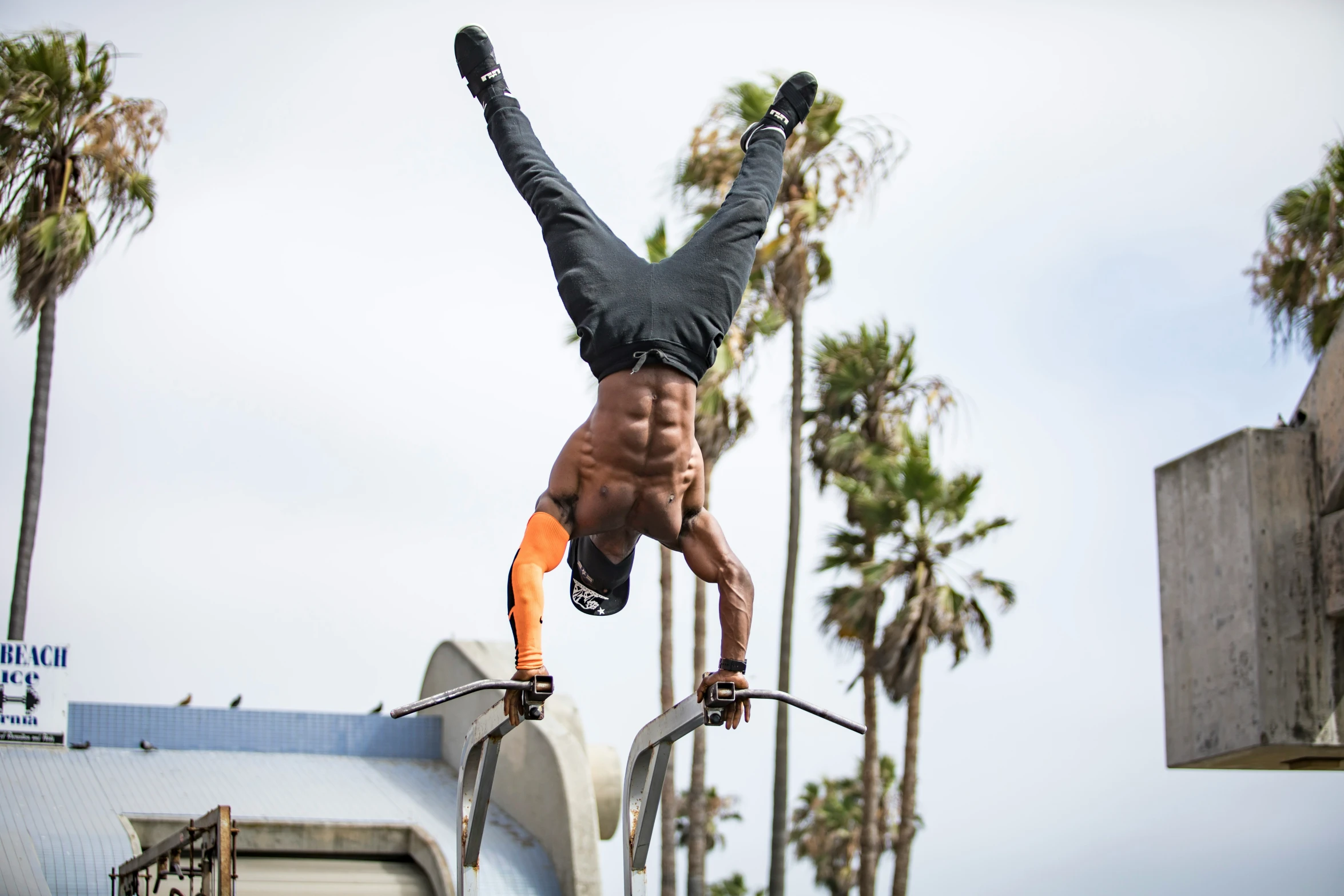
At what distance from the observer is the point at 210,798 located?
650 inches

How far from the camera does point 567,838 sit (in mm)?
15984

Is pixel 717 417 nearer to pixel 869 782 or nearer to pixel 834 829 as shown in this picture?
pixel 869 782

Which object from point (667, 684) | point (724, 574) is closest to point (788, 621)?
point (667, 684)

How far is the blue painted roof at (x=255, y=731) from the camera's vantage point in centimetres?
1800

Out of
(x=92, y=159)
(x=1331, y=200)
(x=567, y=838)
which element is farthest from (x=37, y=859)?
(x=1331, y=200)

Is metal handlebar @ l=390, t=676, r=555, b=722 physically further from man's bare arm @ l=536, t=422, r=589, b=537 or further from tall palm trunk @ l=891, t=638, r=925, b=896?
tall palm trunk @ l=891, t=638, r=925, b=896

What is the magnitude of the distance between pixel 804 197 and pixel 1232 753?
10098 millimetres

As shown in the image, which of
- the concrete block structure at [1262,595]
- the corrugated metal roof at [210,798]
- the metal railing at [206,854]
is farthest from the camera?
the concrete block structure at [1262,595]

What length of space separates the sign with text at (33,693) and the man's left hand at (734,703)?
12183mm

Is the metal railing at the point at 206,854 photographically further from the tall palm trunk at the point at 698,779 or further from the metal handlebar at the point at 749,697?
the tall palm trunk at the point at 698,779

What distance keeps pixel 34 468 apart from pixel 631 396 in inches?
614

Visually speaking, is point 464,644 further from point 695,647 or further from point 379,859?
point 695,647

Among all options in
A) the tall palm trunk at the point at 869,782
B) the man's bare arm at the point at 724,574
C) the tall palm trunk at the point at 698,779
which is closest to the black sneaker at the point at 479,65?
the man's bare arm at the point at 724,574

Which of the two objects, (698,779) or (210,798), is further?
(698,779)
